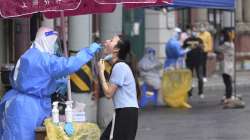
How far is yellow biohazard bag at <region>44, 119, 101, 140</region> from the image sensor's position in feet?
22.3

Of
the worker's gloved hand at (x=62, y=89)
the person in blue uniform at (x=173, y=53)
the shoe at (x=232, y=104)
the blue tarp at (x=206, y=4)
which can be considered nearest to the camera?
the worker's gloved hand at (x=62, y=89)

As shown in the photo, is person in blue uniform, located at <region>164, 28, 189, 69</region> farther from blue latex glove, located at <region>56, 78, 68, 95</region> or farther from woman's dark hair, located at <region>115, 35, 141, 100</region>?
blue latex glove, located at <region>56, 78, 68, 95</region>

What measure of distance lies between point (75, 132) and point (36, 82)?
1.93 feet

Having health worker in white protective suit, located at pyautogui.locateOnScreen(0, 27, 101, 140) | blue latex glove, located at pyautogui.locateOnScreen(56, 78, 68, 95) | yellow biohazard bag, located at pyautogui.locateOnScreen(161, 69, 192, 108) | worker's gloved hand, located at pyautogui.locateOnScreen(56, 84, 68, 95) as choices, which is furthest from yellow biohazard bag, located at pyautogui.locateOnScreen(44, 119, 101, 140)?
yellow biohazard bag, located at pyautogui.locateOnScreen(161, 69, 192, 108)

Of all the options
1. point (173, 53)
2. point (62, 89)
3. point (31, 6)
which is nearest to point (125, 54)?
point (62, 89)

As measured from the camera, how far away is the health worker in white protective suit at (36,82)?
22.3 feet

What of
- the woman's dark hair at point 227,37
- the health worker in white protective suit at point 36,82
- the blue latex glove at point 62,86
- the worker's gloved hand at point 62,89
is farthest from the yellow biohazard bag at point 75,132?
the woman's dark hair at point 227,37

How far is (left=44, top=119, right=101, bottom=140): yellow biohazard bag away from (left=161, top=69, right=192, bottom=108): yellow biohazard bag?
1008 cm

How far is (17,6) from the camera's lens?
23.6 feet

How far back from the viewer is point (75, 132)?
6.93 meters

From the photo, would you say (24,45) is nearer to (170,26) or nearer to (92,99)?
(92,99)

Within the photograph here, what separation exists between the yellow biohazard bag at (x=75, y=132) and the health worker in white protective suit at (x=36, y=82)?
194 millimetres

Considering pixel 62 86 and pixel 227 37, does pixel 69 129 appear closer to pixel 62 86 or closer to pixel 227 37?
pixel 62 86

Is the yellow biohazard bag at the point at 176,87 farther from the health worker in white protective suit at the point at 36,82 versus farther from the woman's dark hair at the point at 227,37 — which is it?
the health worker in white protective suit at the point at 36,82
